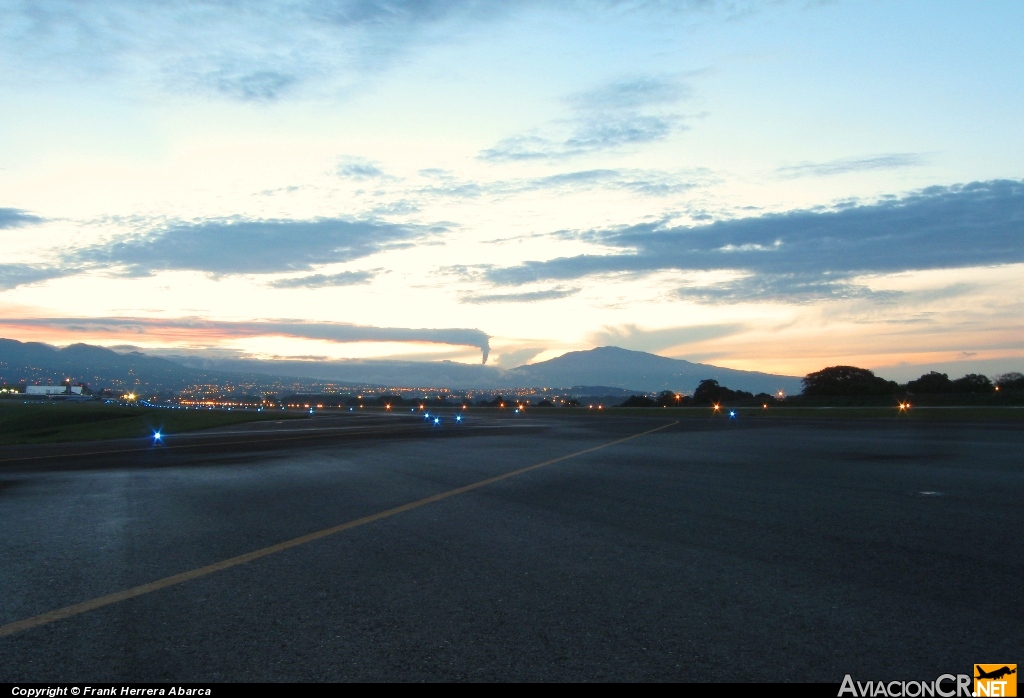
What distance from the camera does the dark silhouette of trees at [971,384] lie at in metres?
96.1

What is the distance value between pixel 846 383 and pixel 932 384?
10644 millimetres

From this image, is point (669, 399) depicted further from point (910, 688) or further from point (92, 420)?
point (910, 688)

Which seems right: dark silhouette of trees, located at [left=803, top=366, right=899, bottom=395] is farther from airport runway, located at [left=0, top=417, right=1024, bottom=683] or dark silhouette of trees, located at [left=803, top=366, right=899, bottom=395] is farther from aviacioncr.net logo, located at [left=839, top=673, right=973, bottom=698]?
aviacioncr.net logo, located at [left=839, top=673, right=973, bottom=698]

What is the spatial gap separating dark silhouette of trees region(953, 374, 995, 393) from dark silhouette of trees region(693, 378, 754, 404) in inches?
886

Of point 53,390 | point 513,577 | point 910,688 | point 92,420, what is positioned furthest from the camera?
point 53,390

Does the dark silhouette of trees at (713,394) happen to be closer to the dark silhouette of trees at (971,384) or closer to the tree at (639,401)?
the tree at (639,401)

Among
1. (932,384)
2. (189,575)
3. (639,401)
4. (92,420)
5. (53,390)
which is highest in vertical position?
(932,384)

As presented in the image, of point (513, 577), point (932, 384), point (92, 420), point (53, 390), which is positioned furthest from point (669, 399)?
point (53, 390)

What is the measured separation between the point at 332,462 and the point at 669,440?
39.6 ft

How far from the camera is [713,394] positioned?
333 ft

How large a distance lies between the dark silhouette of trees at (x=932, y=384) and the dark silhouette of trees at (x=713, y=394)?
17.9m

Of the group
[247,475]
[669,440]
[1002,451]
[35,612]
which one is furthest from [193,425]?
[35,612]

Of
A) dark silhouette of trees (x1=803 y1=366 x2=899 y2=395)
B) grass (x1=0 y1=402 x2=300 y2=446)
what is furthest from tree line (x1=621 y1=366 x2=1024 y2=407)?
grass (x1=0 y1=402 x2=300 y2=446)

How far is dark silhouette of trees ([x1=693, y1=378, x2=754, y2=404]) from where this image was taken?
3924 inches
